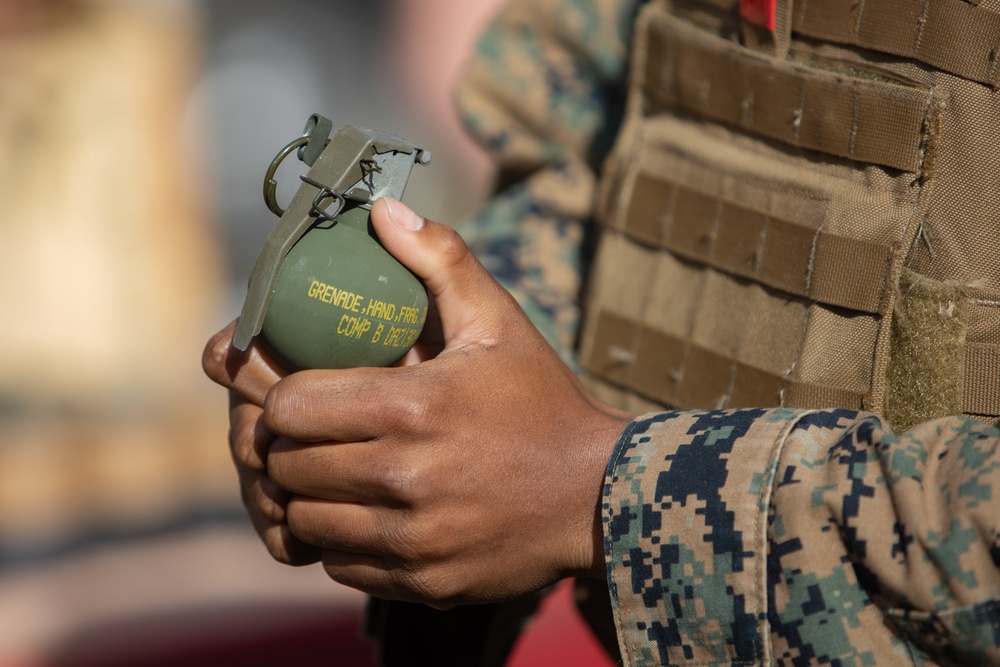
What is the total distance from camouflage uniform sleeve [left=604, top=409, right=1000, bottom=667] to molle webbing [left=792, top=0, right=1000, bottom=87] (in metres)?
0.48

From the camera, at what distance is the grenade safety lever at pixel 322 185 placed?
1.16 m

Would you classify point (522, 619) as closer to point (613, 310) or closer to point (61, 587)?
point (613, 310)

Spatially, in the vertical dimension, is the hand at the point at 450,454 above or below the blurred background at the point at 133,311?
above

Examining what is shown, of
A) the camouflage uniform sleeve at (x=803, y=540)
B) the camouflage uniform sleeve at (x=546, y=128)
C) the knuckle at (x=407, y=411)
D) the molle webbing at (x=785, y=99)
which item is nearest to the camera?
the camouflage uniform sleeve at (x=803, y=540)

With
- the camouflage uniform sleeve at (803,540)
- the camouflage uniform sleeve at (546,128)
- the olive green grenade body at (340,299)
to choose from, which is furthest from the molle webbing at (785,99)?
the olive green grenade body at (340,299)

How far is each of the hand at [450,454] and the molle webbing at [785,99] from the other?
1.68 feet

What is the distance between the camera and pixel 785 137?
4.64ft

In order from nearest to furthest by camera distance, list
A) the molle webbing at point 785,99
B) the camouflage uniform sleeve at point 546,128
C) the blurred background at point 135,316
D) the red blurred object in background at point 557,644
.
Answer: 1. the molle webbing at point 785,99
2. the camouflage uniform sleeve at point 546,128
3. the red blurred object in background at point 557,644
4. the blurred background at point 135,316

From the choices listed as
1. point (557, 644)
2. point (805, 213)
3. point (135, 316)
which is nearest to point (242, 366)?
point (805, 213)

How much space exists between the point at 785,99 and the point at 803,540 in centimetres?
69

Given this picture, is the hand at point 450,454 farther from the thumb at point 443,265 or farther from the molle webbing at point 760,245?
the molle webbing at point 760,245

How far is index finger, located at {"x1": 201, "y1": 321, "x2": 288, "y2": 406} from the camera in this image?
1289mm

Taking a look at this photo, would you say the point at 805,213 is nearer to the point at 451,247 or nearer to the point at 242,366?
the point at 451,247

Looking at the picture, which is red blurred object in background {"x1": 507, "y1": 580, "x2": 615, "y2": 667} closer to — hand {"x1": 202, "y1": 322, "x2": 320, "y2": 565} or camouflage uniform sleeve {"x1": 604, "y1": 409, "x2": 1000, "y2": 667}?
hand {"x1": 202, "y1": 322, "x2": 320, "y2": 565}
